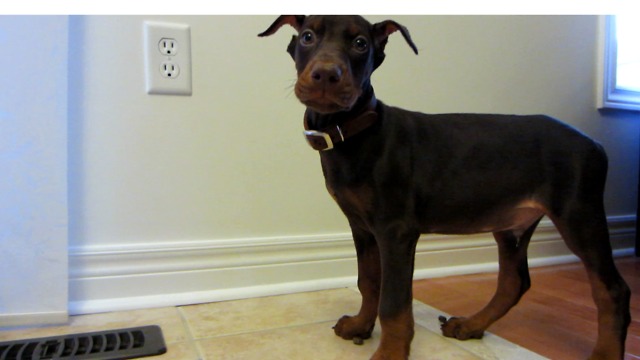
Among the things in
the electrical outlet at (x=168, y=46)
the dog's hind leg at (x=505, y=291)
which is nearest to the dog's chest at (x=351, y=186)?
the dog's hind leg at (x=505, y=291)

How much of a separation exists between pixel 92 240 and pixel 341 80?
816 millimetres

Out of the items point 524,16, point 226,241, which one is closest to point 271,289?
point 226,241

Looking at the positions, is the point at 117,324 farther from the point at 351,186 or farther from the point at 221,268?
the point at 351,186

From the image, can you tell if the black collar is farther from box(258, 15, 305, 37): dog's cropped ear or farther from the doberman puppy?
box(258, 15, 305, 37): dog's cropped ear

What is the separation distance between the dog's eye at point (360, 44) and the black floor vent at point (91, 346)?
2.28 feet

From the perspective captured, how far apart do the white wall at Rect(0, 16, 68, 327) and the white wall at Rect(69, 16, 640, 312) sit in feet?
0.29

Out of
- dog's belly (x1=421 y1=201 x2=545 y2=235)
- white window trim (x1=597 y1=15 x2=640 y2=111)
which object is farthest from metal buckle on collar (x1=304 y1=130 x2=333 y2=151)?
white window trim (x1=597 y1=15 x2=640 y2=111)

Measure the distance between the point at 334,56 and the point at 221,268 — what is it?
0.76 metres

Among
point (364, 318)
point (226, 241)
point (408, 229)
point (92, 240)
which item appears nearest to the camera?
point (408, 229)

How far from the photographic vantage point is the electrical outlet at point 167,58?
1.26 metres

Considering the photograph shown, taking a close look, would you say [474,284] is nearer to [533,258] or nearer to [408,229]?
[533,258]

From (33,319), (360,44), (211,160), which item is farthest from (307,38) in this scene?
(33,319)

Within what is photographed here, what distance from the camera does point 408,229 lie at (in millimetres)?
884

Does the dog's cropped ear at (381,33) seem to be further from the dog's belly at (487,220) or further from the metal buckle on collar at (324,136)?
the dog's belly at (487,220)
